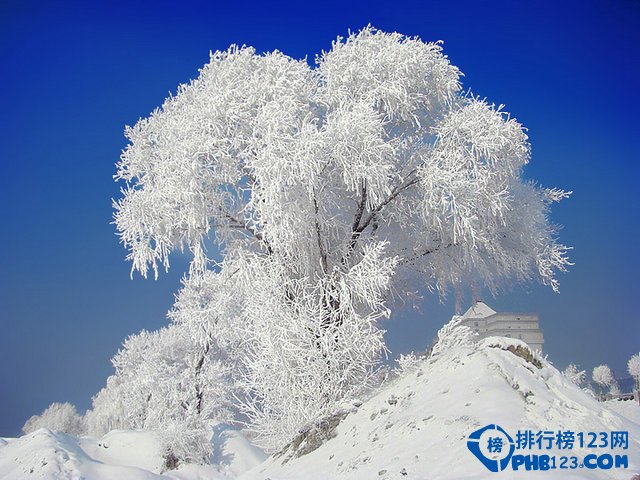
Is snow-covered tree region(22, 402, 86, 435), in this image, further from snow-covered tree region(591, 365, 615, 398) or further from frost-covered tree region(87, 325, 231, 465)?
snow-covered tree region(591, 365, 615, 398)

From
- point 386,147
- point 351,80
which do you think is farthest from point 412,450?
point 351,80

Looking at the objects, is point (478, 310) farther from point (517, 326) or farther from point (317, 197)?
point (517, 326)

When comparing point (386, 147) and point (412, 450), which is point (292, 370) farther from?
point (412, 450)

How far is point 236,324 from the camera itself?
1237 centimetres

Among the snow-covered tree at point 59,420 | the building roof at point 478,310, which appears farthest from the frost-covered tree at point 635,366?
the snow-covered tree at point 59,420

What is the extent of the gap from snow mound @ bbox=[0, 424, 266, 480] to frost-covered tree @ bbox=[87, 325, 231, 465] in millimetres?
598

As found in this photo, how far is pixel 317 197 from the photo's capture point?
436 inches

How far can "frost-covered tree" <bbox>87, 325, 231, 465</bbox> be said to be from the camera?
19.3m

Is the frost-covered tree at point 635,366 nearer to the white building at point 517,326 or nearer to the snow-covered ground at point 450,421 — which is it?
the white building at point 517,326

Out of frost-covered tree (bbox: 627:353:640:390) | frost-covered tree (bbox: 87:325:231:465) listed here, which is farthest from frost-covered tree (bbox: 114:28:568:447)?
frost-covered tree (bbox: 627:353:640:390)

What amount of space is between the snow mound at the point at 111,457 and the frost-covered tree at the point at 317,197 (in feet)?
17.2

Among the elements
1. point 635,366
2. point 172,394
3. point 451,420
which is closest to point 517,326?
point 635,366

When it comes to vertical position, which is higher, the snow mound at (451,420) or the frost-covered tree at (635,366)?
the frost-covered tree at (635,366)

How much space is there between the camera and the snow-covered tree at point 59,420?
6169 centimetres
